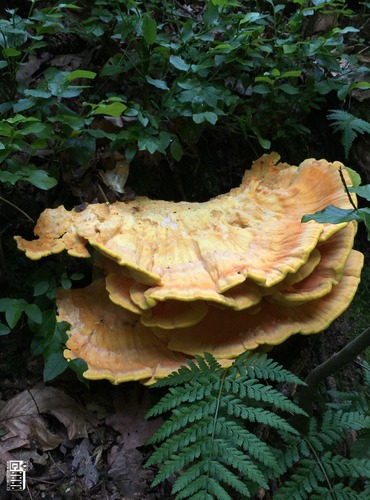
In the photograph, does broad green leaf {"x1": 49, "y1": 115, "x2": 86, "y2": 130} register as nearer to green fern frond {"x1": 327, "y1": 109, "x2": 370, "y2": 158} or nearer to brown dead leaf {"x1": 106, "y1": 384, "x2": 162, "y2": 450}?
brown dead leaf {"x1": 106, "y1": 384, "x2": 162, "y2": 450}

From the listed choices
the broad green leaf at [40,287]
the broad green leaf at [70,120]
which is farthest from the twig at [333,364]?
the broad green leaf at [70,120]

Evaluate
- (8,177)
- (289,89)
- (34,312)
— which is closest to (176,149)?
(289,89)

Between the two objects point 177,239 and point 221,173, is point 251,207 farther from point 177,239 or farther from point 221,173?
point 221,173

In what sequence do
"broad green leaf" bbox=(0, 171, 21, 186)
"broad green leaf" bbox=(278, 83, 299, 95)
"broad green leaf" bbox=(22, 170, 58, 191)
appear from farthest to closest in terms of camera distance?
"broad green leaf" bbox=(278, 83, 299, 95) → "broad green leaf" bbox=(22, 170, 58, 191) → "broad green leaf" bbox=(0, 171, 21, 186)

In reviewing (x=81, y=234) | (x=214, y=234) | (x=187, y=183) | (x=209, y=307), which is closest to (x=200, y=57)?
(x=187, y=183)

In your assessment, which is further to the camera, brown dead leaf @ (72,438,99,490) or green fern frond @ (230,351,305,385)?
brown dead leaf @ (72,438,99,490)

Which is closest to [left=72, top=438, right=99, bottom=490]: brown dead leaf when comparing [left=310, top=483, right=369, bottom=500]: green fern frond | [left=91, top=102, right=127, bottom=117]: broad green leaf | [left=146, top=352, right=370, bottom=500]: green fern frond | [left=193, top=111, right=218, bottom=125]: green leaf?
[left=146, top=352, right=370, bottom=500]: green fern frond
